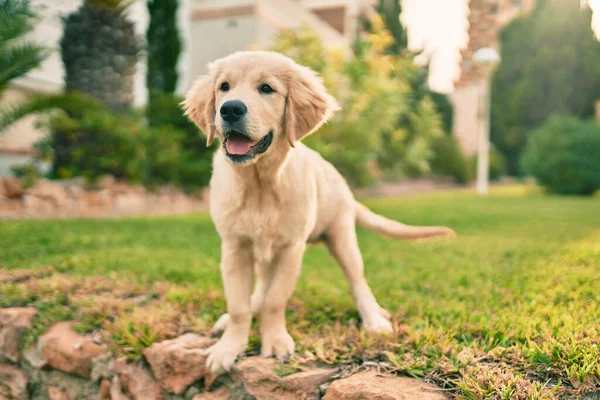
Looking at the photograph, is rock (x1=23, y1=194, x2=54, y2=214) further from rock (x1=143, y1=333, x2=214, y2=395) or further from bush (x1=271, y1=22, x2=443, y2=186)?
rock (x1=143, y1=333, x2=214, y2=395)

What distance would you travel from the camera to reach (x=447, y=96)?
24.5 metres

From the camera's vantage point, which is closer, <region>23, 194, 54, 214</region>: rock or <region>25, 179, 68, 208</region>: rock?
<region>23, 194, 54, 214</region>: rock

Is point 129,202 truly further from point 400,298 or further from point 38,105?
point 400,298

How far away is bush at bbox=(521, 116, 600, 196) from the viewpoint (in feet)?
49.5

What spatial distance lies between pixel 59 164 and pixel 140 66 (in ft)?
10.8

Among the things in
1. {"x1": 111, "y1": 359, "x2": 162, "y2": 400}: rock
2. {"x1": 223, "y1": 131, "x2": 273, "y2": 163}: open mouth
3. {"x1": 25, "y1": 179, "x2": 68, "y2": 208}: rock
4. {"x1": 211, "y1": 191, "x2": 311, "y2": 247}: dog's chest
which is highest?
{"x1": 223, "y1": 131, "x2": 273, "y2": 163}: open mouth

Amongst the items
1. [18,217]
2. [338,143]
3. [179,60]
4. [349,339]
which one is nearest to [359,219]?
[349,339]

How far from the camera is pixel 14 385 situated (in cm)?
307

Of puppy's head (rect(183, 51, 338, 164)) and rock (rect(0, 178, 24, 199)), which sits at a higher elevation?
puppy's head (rect(183, 51, 338, 164))

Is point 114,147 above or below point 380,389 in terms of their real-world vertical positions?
above

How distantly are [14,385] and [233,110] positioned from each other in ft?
7.65

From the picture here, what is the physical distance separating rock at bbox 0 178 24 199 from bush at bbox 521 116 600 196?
47.8 feet

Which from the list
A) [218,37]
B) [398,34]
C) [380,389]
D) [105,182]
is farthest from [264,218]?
[398,34]

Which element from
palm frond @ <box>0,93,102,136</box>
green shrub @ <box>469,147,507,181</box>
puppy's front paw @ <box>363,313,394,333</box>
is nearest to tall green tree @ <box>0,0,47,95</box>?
palm frond @ <box>0,93,102,136</box>
